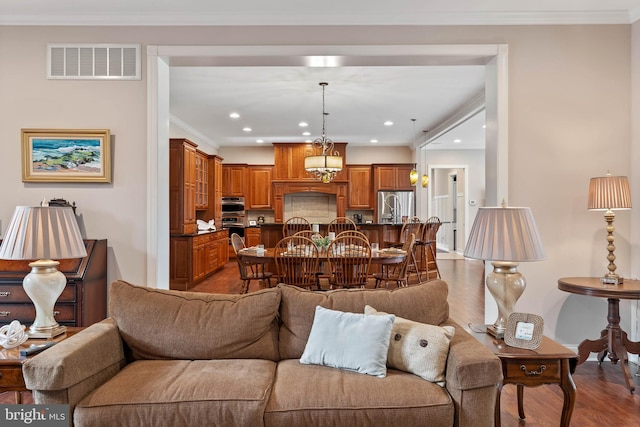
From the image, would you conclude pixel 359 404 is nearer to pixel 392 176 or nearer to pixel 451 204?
pixel 392 176

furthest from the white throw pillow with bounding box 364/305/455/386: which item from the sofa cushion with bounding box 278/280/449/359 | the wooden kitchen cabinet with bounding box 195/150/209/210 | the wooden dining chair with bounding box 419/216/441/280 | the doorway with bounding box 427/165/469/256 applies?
the doorway with bounding box 427/165/469/256

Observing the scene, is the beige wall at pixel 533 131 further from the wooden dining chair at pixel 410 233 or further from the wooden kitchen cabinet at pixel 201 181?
the wooden kitchen cabinet at pixel 201 181

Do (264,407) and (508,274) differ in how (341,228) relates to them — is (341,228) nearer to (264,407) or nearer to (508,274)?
(508,274)

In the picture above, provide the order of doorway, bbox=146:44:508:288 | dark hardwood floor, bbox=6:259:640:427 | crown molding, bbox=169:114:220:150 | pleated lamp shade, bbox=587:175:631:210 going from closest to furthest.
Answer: dark hardwood floor, bbox=6:259:640:427 → pleated lamp shade, bbox=587:175:631:210 → doorway, bbox=146:44:508:288 → crown molding, bbox=169:114:220:150

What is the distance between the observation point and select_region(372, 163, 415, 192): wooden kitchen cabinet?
953 cm

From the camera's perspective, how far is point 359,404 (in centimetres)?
174

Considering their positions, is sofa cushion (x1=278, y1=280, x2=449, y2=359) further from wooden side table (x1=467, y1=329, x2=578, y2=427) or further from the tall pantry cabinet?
the tall pantry cabinet

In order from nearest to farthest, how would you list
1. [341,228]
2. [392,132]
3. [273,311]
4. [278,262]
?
[273,311] → [278,262] → [341,228] → [392,132]

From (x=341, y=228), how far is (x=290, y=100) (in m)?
2.22

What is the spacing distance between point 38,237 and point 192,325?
961 mm

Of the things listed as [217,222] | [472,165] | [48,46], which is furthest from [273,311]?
[472,165]

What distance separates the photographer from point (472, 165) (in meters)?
10.4

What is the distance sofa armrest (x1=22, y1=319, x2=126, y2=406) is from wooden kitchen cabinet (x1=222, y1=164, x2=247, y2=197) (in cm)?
775

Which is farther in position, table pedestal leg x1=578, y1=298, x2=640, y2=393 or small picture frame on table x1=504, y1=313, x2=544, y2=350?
table pedestal leg x1=578, y1=298, x2=640, y2=393
